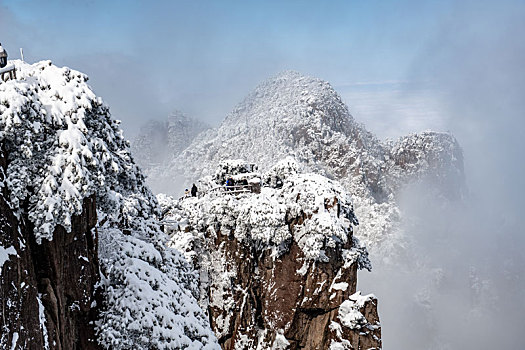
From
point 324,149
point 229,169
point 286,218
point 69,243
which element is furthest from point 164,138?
point 69,243

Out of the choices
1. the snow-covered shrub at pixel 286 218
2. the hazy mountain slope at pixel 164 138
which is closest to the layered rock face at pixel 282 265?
the snow-covered shrub at pixel 286 218

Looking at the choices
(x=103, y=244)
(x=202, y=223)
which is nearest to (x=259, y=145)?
(x=202, y=223)

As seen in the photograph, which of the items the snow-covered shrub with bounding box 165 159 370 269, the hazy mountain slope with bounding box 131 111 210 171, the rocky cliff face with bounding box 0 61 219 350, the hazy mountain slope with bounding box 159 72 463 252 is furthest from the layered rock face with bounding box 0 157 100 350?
the hazy mountain slope with bounding box 131 111 210 171

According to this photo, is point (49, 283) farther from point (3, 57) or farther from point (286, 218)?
point (286, 218)

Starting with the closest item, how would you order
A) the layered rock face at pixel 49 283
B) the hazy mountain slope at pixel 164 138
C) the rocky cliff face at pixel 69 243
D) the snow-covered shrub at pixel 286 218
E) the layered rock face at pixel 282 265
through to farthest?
1. the layered rock face at pixel 49 283
2. the rocky cliff face at pixel 69 243
3. the layered rock face at pixel 282 265
4. the snow-covered shrub at pixel 286 218
5. the hazy mountain slope at pixel 164 138

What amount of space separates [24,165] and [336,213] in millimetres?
16109

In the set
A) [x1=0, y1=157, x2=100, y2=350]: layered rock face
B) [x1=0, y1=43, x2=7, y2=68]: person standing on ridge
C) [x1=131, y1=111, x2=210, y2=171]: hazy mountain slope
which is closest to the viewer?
[x1=0, y1=157, x2=100, y2=350]: layered rock face

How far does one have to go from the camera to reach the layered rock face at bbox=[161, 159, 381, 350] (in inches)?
→ 832

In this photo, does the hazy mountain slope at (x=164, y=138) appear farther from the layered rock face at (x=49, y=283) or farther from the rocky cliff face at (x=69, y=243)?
the layered rock face at (x=49, y=283)

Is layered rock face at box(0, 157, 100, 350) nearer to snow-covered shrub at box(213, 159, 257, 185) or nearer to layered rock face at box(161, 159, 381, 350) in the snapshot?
layered rock face at box(161, 159, 381, 350)

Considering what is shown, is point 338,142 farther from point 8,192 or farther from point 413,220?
point 8,192

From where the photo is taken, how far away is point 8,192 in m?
7.81

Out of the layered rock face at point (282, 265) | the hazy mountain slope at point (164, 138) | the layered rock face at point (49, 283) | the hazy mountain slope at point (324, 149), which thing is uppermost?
the hazy mountain slope at point (164, 138)

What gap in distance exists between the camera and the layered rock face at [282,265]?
69.4ft
